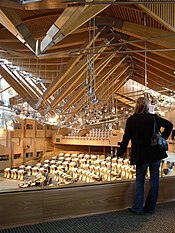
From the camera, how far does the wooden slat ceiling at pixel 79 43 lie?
3.29m

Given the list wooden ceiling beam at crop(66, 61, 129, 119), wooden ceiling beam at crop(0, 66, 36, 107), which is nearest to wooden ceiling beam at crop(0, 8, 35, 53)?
wooden ceiling beam at crop(0, 66, 36, 107)

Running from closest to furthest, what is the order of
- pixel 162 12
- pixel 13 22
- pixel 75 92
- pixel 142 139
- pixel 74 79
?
1. pixel 142 139
2. pixel 13 22
3. pixel 162 12
4. pixel 74 79
5. pixel 75 92

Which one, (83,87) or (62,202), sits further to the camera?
(83,87)

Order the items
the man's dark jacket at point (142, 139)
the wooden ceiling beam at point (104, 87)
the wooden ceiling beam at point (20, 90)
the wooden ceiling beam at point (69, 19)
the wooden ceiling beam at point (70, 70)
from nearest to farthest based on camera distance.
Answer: the wooden ceiling beam at point (69, 19) → the man's dark jacket at point (142, 139) → the wooden ceiling beam at point (70, 70) → the wooden ceiling beam at point (20, 90) → the wooden ceiling beam at point (104, 87)

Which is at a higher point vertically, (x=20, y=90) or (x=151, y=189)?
(x=20, y=90)

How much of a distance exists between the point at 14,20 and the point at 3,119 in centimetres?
906

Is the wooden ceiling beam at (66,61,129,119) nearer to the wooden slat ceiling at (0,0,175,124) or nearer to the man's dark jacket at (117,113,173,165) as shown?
the wooden slat ceiling at (0,0,175,124)

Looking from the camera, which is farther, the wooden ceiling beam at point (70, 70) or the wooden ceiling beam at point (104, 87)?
the wooden ceiling beam at point (104, 87)

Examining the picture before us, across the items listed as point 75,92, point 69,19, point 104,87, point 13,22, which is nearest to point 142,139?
point 69,19

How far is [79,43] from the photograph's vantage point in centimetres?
757

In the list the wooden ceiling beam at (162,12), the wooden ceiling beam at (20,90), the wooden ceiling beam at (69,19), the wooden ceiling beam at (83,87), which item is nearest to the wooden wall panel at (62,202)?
the wooden ceiling beam at (69,19)

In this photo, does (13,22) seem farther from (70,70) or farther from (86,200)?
(70,70)

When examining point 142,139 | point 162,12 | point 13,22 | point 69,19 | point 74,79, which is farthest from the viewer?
point 74,79

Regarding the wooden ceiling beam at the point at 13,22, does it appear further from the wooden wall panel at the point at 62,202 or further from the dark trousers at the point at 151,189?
the dark trousers at the point at 151,189
